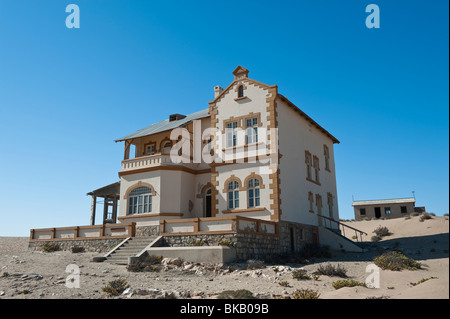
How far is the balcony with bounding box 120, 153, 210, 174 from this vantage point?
2691 centimetres

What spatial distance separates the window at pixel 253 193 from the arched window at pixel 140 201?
24.3 feet

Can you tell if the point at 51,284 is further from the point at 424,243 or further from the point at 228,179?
the point at 424,243

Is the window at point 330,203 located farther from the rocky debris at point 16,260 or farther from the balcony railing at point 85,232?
the rocky debris at point 16,260

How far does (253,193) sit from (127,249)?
8399 millimetres

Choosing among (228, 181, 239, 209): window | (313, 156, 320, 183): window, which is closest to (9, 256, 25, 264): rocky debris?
(228, 181, 239, 209): window

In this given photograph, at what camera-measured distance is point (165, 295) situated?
12461 millimetres

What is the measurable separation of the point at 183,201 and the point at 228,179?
162 inches

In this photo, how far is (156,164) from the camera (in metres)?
27.0

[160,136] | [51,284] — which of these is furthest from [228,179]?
[51,284]

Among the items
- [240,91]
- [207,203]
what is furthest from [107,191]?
[240,91]

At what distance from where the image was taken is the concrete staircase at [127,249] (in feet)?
66.6

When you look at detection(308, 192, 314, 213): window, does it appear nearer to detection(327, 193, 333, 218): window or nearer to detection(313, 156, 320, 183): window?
detection(313, 156, 320, 183): window

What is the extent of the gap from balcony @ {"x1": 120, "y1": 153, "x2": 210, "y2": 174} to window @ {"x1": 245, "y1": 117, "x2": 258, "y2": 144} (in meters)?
4.54

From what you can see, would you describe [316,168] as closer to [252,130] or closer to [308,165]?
[308,165]
